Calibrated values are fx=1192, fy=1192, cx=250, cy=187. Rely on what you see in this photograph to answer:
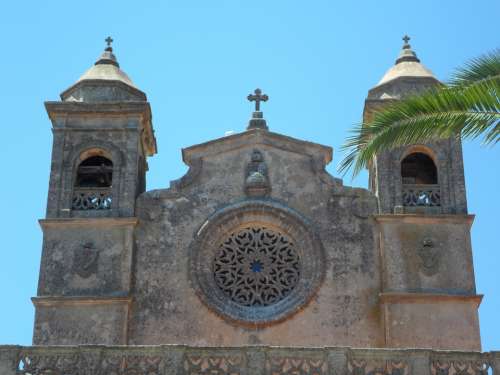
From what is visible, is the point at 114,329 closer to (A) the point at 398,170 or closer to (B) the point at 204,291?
(B) the point at 204,291

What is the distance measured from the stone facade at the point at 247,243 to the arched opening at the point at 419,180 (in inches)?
1.3

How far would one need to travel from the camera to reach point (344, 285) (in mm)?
25094

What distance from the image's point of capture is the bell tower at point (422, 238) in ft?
80.1

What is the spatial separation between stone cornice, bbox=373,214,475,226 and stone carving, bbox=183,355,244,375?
6.92 meters

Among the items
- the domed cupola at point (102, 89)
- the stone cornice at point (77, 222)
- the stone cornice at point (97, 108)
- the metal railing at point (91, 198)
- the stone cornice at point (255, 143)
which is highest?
the domed cupola at point (102, 89)

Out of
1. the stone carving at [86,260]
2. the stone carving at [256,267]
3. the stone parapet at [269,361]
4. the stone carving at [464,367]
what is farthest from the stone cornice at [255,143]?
the stone carving at [464,367]

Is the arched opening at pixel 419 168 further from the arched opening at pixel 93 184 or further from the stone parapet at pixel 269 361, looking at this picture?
the stone parapet at pixel 269 361

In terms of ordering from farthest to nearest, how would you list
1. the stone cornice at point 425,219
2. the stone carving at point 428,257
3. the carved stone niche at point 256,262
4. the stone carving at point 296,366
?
the stone cornice at point 425,219, the stone carving at point 428,257, the carved stone niche at point 256,262, the stone carving at point 296,366

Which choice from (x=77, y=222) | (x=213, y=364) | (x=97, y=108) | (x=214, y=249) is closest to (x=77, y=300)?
(x=77, y=222)

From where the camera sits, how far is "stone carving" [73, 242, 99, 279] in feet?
82.7

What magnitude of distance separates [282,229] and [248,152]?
6.85 ft

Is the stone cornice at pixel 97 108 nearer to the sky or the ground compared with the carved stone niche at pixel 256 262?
nearer to the sky

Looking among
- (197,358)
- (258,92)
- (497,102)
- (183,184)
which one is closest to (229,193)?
(183,184)

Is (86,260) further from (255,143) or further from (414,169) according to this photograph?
(414,169)
